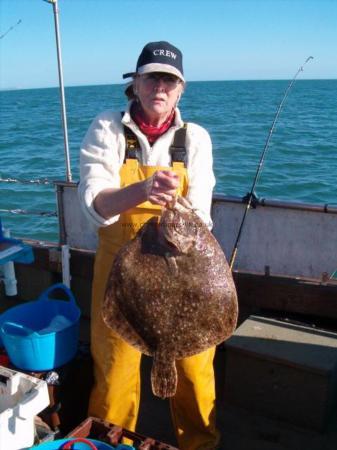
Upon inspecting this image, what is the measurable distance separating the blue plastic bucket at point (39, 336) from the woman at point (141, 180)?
377mm

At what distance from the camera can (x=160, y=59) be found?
274 cm

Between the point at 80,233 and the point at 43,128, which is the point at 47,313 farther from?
the point at 43,128

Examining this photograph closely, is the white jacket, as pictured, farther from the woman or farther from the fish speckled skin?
the fish speckled skin

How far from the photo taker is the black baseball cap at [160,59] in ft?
8.91

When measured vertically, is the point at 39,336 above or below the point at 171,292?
below

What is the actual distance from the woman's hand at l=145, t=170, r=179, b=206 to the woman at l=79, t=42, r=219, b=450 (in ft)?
1.54

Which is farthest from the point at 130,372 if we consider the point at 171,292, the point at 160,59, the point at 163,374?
the point at 160,59

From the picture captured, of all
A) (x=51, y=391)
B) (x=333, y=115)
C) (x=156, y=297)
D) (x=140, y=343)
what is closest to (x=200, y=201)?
(x=156, y=297)

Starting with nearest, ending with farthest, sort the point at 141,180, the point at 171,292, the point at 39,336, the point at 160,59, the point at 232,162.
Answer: the point at 171,292 → the point at 160,59 → the point at 141,180 → the point at 39,336 → the point at 232,162

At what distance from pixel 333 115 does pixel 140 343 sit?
3342 centimetres

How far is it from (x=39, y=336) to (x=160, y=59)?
196 centimetres

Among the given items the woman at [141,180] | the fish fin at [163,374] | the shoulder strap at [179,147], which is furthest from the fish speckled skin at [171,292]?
the shoulder strap at [179,147]

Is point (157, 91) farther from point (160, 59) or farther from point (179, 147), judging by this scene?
point (179, 147)

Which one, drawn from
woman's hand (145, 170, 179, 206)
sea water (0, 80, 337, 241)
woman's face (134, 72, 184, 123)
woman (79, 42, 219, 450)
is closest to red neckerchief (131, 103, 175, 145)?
woman (79, 42, 219, 450)
